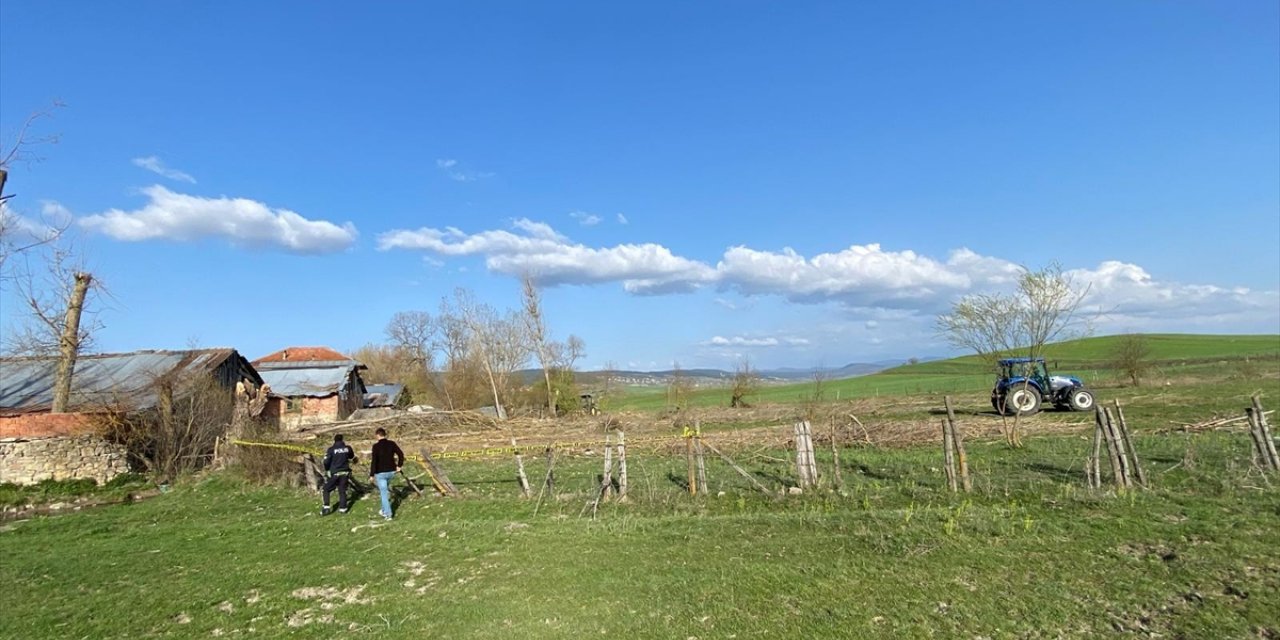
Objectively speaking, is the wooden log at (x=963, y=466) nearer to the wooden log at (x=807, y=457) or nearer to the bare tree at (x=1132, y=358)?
the wooden log at (x=807, y=457)

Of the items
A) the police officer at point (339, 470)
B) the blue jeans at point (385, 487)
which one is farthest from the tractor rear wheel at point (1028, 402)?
the police officer at point (339, 470)

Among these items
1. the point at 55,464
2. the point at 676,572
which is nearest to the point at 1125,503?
the point at 676,572

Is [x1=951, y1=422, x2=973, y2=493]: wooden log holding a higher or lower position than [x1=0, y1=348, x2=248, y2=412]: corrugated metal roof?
lower

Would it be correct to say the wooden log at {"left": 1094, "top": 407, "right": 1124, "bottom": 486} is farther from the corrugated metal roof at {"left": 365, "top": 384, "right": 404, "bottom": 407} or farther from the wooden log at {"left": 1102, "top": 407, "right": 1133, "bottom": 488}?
the corrugated metal roof at {"left": 365, "top": 384, "right": 404, "bottom": 407}

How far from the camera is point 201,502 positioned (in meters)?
18.4

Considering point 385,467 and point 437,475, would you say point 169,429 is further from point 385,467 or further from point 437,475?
point 385,467

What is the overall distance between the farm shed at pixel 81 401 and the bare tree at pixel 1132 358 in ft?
163

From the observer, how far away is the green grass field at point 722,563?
692 centimetres

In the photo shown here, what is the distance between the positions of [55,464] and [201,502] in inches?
279

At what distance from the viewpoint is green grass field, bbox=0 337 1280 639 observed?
6.92m

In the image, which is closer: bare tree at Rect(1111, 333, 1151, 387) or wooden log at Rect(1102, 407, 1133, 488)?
wooden log at Rect(1102, 407, 1133, 488)

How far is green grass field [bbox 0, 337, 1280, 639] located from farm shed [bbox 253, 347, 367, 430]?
27026mm

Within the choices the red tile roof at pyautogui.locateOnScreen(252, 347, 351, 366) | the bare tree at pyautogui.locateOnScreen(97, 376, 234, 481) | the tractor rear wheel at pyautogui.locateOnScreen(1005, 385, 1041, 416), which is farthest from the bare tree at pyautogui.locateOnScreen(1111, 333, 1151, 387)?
the red tile roof at pyautogui.locateOnScreen(252, 347, 351, 366)

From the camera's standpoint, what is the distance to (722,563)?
899 centimetres
